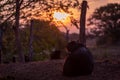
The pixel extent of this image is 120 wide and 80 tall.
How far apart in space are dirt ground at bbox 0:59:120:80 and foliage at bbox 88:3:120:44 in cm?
2943

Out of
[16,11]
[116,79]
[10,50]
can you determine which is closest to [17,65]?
[16,11]

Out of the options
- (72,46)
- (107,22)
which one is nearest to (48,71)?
(72,46)

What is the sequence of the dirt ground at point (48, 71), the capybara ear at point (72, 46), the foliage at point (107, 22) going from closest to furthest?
the dirt ground at point (48, 71), the capybara ear at point (72, 46), the foliage at point (107, 22)

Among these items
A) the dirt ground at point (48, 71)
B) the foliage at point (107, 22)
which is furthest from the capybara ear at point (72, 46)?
the foliage at point (107, 22)

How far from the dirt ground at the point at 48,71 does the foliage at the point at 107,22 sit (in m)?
29.4

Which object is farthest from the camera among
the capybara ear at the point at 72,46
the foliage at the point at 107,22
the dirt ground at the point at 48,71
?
the foliage at the point at 107,22

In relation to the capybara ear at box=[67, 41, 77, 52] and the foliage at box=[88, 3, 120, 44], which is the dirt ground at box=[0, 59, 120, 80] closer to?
the capybara ear at box=[67, 41, 77, 52]

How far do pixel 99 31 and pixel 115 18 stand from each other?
2.33m

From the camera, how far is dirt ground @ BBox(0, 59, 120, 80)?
45.3 feet

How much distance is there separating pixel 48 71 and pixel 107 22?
3306 centimetres

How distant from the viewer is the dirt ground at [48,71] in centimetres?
1382

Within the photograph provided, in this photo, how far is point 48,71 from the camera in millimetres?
15328

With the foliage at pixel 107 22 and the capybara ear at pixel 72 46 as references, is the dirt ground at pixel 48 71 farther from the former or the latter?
the foliage at pixel 107 22

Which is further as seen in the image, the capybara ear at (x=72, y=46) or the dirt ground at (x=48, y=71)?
the capybara ear at (x=72, y=46)
